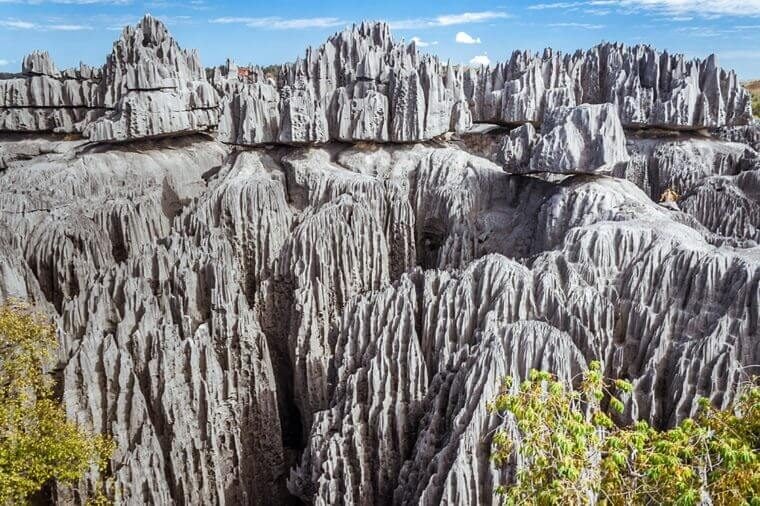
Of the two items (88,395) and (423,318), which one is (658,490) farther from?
(88,395)

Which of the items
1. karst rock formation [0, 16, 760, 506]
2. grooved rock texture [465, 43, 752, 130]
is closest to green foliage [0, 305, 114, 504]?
karst rock formation [0, 16, 760, 506]

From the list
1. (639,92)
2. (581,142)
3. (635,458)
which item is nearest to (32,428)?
(635,458)

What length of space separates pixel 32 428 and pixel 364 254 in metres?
10.5

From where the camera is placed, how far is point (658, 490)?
761cm

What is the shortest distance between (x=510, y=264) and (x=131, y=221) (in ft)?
46.8

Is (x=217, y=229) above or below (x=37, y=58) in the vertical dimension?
below

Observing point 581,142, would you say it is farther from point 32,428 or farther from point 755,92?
point 755,92

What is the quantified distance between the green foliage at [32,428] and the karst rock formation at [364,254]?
70 centimetres

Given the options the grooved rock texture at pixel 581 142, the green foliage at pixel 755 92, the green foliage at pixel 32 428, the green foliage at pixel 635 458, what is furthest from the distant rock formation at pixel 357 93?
the green foliage at pixel 755 92

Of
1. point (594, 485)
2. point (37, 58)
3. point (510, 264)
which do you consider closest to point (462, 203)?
point (510, 264)

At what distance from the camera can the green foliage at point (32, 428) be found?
1239 centimetres

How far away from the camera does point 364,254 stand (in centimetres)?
2002

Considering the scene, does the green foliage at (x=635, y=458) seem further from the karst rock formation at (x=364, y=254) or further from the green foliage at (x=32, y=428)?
the green foliage at (x=32, y=428)

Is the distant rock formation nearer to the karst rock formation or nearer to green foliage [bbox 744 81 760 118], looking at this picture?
the karst rock formation
